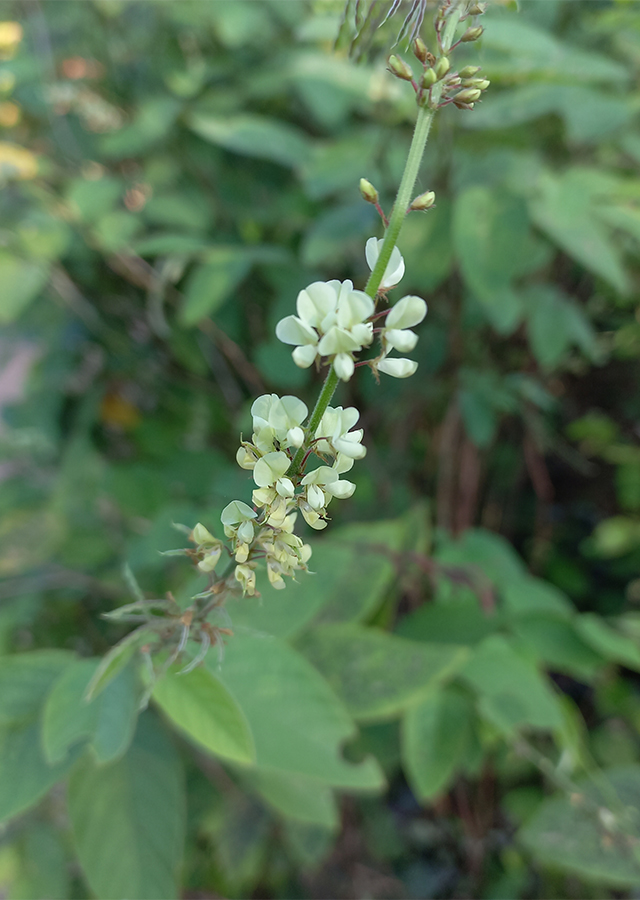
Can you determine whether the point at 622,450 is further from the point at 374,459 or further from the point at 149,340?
the point at 149,340

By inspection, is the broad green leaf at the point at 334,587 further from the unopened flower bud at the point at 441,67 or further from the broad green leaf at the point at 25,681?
the unopened flower bud at the point at 441,67

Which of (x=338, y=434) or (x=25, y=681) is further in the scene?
(x=25, y=681)

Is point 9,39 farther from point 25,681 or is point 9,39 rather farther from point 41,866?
point 41,866

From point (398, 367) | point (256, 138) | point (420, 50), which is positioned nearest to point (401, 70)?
point (420, 50)

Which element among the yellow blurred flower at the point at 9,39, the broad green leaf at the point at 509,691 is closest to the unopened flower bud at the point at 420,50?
the broad green leaf at the point at 509,691

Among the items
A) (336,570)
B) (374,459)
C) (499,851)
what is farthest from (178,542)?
(499,851)

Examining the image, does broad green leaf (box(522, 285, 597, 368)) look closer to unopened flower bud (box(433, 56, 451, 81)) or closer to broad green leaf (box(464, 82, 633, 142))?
broad green leaf (box(464, 82, 633, 142))
